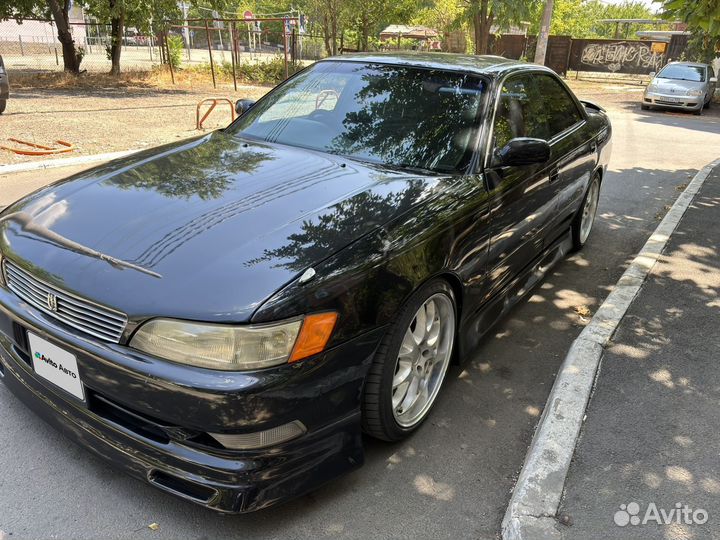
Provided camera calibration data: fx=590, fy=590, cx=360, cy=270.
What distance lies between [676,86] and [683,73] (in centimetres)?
133

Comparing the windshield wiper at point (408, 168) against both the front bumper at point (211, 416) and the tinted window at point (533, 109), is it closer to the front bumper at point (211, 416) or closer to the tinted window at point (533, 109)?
the tinted window at point (533, 109)

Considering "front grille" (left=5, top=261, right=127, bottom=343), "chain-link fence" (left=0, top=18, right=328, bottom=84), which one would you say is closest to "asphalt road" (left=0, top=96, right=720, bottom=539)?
"front grille" (left=5, top=261, right=127, bottom=343)

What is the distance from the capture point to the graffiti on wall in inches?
1266

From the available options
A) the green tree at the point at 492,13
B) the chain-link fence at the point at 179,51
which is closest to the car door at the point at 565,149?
the chain-link fence at the point at 179,51

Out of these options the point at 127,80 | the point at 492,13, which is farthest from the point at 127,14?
the point at 492,13

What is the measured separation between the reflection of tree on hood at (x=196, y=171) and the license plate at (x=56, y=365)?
838 millimetres

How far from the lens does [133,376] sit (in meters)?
2.05

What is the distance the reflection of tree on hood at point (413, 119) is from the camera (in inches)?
127

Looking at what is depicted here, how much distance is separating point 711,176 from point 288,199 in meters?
8.23

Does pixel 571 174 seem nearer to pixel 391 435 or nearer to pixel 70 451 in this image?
pixel 391 435

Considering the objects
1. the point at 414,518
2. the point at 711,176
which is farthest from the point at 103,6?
the point at 414,518

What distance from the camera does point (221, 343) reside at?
202cm

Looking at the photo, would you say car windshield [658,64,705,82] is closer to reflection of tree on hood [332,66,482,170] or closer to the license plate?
reflection of tree on hood [332,66,482,170]

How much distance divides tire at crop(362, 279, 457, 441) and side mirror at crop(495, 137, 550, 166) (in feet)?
2.88
